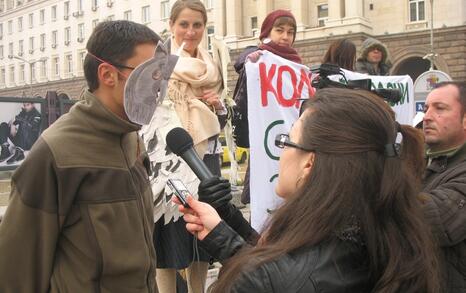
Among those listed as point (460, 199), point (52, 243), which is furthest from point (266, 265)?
point (460, 199)

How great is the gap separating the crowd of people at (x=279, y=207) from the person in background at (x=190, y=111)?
94 centimetres

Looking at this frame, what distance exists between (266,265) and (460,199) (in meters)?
1.27

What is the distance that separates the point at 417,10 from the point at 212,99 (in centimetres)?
3524

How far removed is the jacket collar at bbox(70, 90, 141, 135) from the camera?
192 cm

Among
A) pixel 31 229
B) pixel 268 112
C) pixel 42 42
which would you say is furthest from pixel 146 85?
pixel 42 42

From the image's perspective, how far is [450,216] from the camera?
7.15ft

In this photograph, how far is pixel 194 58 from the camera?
3299 millimetres

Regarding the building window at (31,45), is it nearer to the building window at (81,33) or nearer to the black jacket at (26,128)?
the building window at (81,33)

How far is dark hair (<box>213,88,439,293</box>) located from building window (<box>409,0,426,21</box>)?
119 ft

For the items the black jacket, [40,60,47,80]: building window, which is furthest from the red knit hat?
[40,60,47,80]: building window

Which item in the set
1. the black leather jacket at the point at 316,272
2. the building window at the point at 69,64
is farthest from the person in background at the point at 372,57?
the building window at the point at 69,64

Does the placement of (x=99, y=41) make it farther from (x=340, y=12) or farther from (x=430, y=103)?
(x=340, y=12)

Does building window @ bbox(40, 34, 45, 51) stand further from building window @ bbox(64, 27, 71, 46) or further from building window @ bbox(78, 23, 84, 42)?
building window @ bbox(78, 23, 84, 42)

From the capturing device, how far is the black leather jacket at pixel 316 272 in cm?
124
